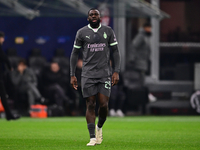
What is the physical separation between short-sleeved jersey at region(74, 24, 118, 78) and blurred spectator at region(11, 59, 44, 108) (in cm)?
996

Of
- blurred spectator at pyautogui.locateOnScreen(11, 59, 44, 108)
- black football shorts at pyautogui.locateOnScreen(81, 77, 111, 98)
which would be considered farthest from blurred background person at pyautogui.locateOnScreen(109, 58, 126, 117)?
black football shorts at pyautogui.locateOnScreen(81, 77, 111, 98)

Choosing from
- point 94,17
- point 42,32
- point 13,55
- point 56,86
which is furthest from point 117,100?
point 94,17

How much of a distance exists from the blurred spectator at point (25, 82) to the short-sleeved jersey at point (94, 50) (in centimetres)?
996

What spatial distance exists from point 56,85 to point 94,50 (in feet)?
34.2

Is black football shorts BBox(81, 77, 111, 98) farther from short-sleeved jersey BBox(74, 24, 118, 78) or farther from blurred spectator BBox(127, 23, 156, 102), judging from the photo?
blurred spectator BBox(127, 23, 156, 102)

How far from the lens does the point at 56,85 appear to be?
18391mm

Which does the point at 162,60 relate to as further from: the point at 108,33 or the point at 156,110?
the point at 108,33

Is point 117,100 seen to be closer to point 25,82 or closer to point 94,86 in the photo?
point 25,82

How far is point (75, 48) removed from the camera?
26.9 ft

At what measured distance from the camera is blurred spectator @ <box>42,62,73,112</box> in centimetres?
1827

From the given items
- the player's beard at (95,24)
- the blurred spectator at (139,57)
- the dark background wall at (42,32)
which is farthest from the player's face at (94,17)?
the dark background wall at (42,32)

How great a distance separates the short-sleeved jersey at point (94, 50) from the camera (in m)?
8.08

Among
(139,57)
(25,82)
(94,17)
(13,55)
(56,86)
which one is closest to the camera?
(94,17)

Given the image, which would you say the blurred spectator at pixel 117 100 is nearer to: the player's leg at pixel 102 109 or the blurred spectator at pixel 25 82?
the blurred spectator at pixel 25 82
